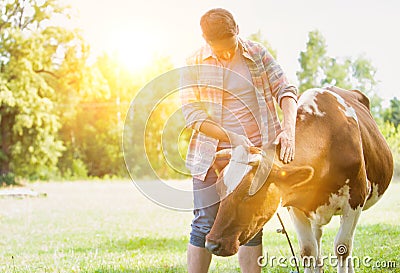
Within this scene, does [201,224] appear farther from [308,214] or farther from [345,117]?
[345,117]

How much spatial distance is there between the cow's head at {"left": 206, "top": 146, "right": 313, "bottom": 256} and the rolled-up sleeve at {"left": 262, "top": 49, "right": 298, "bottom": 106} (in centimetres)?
55

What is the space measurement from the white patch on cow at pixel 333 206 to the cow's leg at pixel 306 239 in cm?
31

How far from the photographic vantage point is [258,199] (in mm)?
3322

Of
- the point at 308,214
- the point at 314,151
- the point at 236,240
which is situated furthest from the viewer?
the point at 308,214

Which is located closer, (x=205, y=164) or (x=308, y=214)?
(x=205, y=164)

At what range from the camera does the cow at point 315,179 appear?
10.7 feet

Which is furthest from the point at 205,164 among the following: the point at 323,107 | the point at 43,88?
the point at 43,88

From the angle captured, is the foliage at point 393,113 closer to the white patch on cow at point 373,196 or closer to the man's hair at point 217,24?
the white patch on cow at point 373,196

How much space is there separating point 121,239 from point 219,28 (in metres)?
5.90

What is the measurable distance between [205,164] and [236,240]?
0.74 m

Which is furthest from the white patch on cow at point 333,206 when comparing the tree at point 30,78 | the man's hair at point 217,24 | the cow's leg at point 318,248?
the tree at point 30,78

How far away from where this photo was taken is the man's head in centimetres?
350

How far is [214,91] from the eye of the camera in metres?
3.82

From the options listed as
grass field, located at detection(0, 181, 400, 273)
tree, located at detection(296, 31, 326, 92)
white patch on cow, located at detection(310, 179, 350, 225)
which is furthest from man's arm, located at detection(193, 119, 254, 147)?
tree, located at detection(296, 31, 326, 92)
